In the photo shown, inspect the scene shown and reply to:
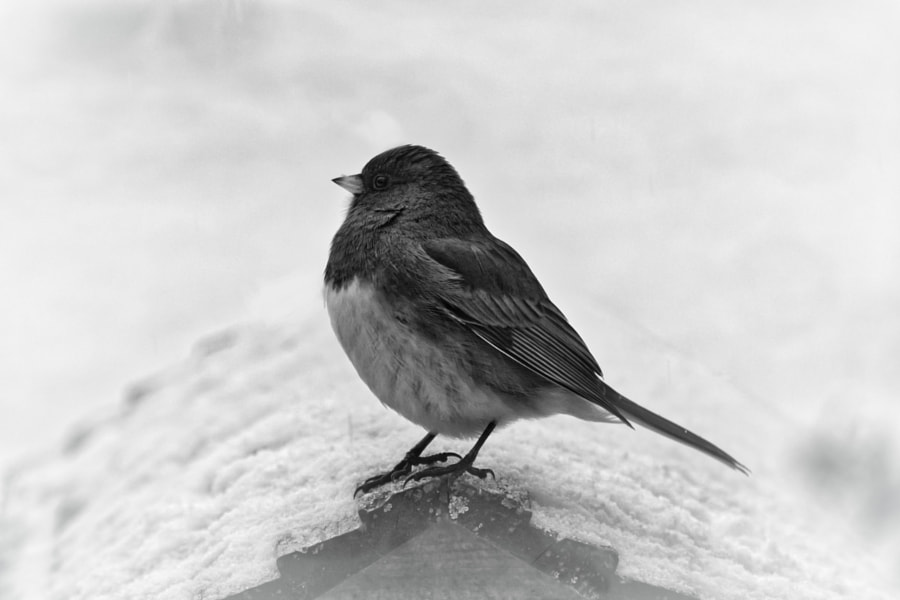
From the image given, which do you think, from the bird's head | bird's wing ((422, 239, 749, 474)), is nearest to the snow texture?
bird's wing ((422, 239, 749, 474))

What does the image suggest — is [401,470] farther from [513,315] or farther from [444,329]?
[513,315]

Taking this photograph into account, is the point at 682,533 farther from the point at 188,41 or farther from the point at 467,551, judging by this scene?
the point at 188,41

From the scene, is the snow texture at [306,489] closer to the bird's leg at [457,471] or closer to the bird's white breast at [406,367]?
the bird's leg at [457,471]

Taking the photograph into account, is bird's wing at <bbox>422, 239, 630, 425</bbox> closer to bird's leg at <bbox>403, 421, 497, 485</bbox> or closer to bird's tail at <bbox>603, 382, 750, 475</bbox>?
bird's tail at <bbox>603, 382, 750, 475</bbox>

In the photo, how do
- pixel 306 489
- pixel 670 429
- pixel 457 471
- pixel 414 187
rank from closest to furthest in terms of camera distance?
pixel 457 471 → pixel 306 489 → pixel 670 429 → pixel 414 187

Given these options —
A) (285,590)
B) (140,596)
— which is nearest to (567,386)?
(285,590)

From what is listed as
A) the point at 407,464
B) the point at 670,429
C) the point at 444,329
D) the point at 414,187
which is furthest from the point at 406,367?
the point at 670,429
